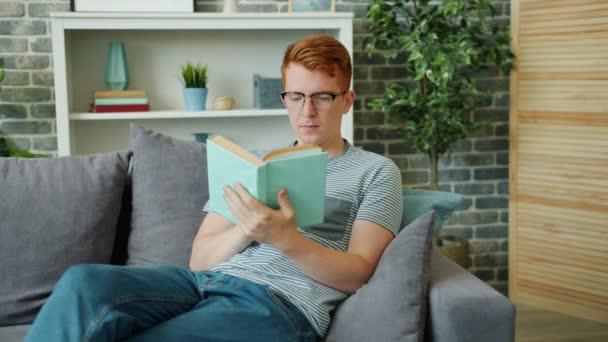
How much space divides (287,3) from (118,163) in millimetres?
1757

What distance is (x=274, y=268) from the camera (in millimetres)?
1718

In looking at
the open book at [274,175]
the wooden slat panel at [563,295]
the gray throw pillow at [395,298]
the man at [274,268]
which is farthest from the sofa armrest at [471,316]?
the wooden slat panel at [563,295]

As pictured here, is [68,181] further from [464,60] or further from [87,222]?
[464,60]

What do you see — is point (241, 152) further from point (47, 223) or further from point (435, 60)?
point (435, 60)

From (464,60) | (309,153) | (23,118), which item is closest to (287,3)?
(464,60)

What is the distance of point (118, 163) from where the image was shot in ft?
7.13

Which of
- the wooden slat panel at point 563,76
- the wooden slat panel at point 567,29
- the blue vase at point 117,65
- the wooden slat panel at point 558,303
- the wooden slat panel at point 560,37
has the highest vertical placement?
the wooden slat panel at point 567,29

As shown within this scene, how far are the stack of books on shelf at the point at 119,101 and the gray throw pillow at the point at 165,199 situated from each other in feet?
4.11

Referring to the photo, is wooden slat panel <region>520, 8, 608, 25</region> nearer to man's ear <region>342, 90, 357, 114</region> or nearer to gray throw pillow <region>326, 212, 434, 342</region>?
man's ear <region>342, 90, 357, 114</region>

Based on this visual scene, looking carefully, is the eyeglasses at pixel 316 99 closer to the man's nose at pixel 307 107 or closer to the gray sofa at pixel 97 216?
the man's nose at pixel 307 107

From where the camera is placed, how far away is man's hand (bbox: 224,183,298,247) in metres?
1.51

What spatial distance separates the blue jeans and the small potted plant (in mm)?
1766

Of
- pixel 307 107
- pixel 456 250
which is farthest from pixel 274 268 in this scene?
pixel 456 250

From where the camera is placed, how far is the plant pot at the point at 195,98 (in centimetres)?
338
